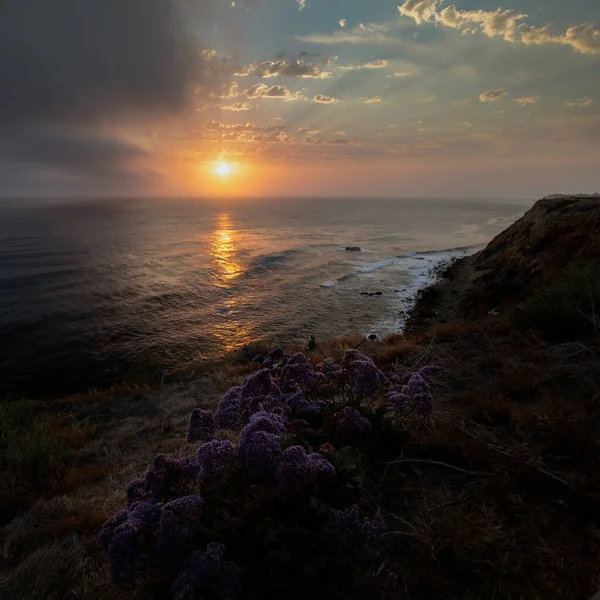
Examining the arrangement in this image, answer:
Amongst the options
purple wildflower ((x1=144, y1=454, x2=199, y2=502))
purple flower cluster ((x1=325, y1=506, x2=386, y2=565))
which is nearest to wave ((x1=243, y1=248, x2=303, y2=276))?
purple wildflower ((x1=144, y1=454, x2=199, y2=502))

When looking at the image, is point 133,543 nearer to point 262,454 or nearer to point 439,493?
point 262,454

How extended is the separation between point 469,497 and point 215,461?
2915mm

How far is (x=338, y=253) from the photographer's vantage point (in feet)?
204

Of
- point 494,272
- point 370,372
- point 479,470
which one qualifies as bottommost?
point 494,272

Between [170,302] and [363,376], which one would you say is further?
[170,302]

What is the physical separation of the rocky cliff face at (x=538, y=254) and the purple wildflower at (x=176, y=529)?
20.4m

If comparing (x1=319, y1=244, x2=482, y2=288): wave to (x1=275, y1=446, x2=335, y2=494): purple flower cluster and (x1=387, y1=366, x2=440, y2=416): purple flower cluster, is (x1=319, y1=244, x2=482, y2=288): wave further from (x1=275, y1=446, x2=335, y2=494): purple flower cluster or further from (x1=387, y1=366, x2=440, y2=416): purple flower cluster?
(x1=275, y1=446, x2=335, y2=494): purple flower cluster

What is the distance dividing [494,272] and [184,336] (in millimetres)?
26387

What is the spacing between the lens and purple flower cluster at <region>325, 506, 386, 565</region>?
282 centimetres

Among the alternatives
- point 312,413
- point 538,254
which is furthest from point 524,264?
point 312,413

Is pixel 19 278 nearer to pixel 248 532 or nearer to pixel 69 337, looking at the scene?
pixel 69 337

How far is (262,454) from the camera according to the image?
9.69ft

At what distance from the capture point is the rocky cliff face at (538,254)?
71.2 ft

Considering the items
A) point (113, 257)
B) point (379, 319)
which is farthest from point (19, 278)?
point (379, 319)
